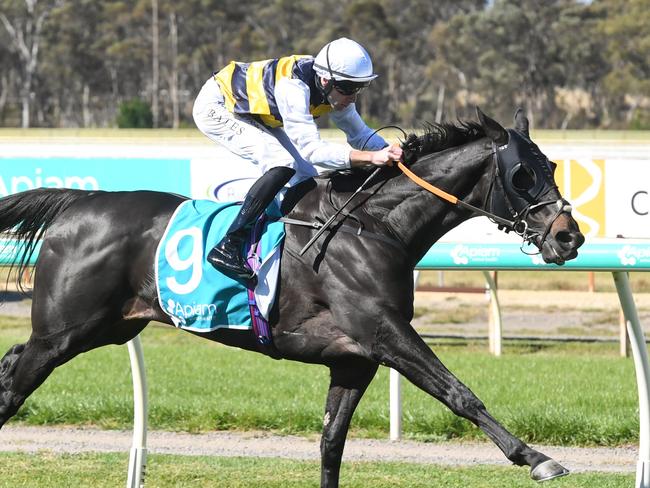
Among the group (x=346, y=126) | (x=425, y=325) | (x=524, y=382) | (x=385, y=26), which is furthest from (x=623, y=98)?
(x=346, y=126)

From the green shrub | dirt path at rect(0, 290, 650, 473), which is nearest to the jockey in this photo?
dirt path at rect(0, 290, 650, 473)

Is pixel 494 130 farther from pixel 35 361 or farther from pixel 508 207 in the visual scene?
pixel 35 361

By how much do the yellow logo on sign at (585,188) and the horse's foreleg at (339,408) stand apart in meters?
2.31

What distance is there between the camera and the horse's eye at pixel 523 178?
4.43 m

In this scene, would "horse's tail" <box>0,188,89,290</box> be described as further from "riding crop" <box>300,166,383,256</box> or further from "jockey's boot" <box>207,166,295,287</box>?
"riding crop" <box>300,166,383,256</box>

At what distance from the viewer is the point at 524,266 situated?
6.39 m

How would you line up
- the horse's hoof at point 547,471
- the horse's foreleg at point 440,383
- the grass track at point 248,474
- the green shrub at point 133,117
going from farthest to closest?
the green shrub at point 133,117
the grass track at point 248,474
the horse's foreleg at point 440,383
the horse's hoof at point 547,471

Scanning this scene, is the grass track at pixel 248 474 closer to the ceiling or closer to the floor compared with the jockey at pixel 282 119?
closer to the floor

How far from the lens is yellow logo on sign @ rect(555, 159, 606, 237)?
665 centimetres

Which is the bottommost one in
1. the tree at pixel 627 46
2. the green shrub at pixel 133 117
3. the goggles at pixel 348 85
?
the goggles at pixel 348 85

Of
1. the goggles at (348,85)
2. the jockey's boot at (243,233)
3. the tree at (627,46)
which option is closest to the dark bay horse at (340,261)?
the jockey's boot at (243,233)

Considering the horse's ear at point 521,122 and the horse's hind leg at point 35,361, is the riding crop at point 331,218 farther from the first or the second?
the horse's hind leg at point 35,361

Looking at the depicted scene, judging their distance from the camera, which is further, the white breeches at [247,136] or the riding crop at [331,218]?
the white breeches at [247,136]

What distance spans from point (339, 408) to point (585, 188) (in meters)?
2.53
